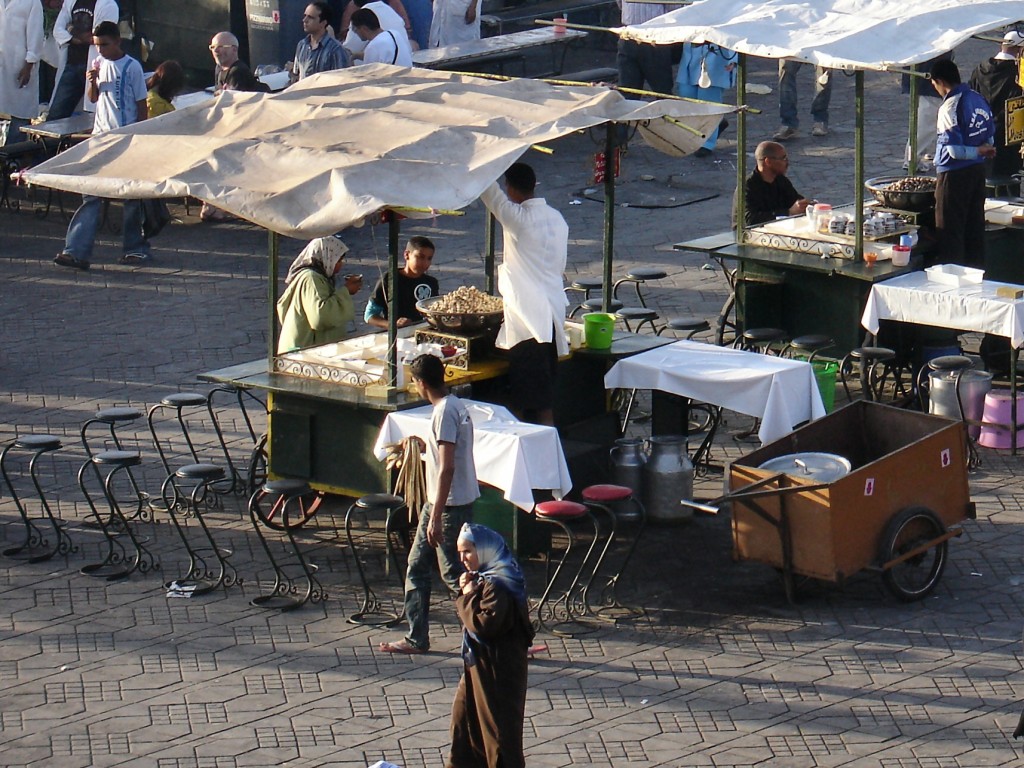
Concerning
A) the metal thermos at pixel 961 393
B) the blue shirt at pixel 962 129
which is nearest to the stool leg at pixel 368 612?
the metal thermos at pixel 961 393

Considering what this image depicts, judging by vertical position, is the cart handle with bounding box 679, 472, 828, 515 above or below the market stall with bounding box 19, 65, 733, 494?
below

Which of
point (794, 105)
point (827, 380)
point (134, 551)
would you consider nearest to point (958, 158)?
point (827, 380)

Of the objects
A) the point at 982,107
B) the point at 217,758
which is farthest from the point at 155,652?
the point at 982,107

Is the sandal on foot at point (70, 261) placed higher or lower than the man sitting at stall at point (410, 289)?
lower

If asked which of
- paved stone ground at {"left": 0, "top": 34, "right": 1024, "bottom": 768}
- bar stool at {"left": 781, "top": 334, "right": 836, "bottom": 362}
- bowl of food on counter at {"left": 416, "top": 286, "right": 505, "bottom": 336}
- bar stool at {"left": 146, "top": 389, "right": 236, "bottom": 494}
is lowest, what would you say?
paved stone ground at {"left": 0, "top": 34, "right": 1024, "bottom": 768}

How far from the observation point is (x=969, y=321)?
1130cm

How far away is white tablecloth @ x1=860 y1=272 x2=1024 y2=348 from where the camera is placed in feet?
36.5

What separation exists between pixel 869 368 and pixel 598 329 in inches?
87.1

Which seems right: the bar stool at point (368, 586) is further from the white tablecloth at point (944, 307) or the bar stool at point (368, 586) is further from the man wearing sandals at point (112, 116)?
the man wearing sandals at point (112, 116)

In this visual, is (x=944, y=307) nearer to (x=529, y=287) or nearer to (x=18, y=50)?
(x=529, y=287)

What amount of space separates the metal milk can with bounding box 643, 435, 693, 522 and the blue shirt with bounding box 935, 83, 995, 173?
3.70m

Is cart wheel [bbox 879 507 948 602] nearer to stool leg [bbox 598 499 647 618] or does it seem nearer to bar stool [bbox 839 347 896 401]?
stool leg [bbox 598 499 647 618]

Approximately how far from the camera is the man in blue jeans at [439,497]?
841cm


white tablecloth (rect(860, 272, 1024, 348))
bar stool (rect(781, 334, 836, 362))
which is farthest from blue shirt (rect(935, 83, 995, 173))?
bar stool (rect(781, 334, 836, 362))
